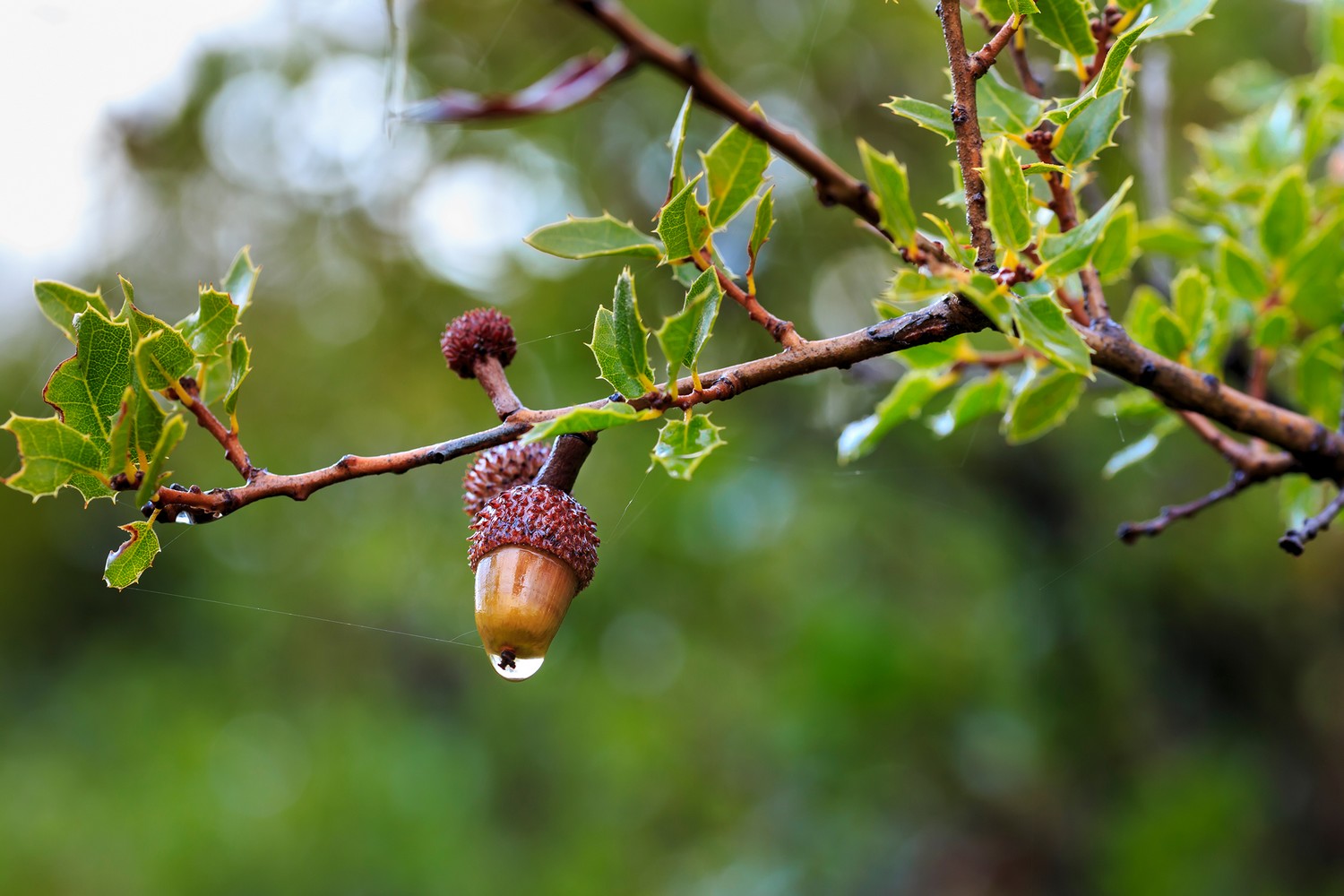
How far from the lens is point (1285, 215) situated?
0.72m

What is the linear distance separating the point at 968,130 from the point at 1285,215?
47cm

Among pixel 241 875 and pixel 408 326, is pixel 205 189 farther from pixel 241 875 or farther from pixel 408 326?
pixel 241 875

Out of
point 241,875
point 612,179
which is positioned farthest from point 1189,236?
point 241,875

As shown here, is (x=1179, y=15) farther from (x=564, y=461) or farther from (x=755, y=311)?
(x=564, y=461)

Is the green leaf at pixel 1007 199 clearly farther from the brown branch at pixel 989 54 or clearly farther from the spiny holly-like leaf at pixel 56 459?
the spiny holly-like leaf at pixel 56 459

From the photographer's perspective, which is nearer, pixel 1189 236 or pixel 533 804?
pixel 1189 236

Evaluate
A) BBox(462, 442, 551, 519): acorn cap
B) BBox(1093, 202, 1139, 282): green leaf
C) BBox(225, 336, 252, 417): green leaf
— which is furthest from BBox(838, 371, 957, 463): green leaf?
BBox(225, 336, 252, 417): green leaf

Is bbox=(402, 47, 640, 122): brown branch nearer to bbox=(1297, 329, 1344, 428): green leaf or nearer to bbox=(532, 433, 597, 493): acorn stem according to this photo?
bbox=(532, 433, 597, 493): acorn stem

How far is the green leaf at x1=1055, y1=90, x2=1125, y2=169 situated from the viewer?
1.51ft

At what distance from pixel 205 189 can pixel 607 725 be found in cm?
224

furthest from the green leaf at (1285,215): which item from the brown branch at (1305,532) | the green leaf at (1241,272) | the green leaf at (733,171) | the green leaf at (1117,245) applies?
the green leaf at (733,171)

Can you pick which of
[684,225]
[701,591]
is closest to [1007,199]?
[684,225]

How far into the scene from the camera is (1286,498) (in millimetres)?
768

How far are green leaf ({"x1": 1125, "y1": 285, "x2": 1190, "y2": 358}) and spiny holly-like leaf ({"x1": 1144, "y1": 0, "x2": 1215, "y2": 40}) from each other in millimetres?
202
